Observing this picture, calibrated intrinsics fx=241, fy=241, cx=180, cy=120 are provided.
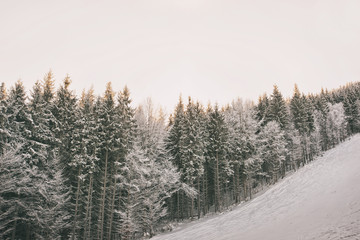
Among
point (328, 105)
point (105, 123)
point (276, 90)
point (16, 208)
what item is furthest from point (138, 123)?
point (328, 105)

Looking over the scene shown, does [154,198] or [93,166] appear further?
[154,198]

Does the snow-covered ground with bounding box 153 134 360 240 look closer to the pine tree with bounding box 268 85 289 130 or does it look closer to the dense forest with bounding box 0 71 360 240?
the dense forest with bounding box 0 71 360 240

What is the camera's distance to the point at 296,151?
5547cm

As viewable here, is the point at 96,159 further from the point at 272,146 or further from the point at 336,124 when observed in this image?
the point at 336,124

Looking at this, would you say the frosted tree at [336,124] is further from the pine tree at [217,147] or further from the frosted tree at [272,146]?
the pine tree at [217,147]

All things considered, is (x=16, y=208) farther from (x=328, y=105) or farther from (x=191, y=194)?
(x=328, y=105)

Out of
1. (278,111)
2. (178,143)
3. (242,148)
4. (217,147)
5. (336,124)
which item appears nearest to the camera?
(217,147)

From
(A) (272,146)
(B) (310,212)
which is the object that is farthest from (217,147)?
(B) (310,212)

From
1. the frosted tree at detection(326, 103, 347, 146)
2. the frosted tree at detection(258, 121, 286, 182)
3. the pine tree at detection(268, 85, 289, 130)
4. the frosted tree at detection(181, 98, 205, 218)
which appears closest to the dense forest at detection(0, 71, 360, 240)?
the frosted tree at detection(181, 98, 205, 218)

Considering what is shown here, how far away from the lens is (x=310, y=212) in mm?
16953

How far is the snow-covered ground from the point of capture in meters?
12.4

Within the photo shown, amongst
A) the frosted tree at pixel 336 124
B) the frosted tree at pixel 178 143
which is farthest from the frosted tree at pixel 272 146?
the frosted tree at pixel 336 124

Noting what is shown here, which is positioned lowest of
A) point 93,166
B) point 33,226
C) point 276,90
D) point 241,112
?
point 33,226

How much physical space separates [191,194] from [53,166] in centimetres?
1860
